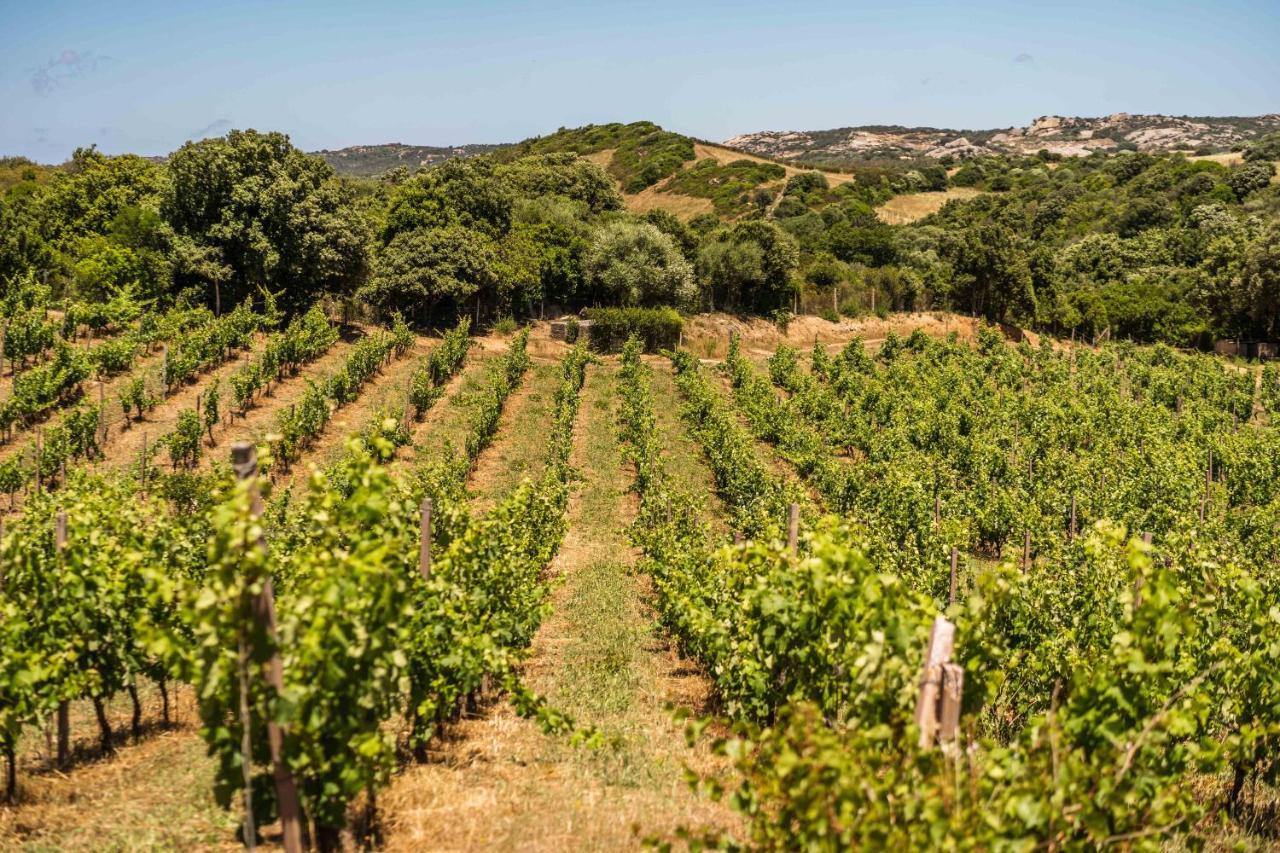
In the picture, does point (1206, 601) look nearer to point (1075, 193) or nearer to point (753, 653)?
point (753, 653)

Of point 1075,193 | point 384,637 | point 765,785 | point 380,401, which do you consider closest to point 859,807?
point 765,785

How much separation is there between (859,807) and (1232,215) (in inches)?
2948

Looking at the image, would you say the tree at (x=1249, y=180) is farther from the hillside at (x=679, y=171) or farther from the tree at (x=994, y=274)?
the tree at (x=994, y=274)

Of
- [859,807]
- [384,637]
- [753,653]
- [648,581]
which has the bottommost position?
[648,581]

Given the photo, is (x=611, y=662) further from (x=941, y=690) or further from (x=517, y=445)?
(x=517, y=445)

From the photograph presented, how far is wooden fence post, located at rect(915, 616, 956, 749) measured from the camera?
440cm

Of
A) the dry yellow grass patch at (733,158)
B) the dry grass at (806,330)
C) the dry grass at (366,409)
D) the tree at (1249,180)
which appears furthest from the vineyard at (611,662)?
the dry yellow grass patch at (733,158)

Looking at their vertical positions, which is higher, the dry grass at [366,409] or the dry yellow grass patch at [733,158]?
the dry yellow grass patch at [733,158]

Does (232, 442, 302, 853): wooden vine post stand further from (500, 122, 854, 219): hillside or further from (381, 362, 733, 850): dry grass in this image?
(500, 122, 854, 219): hillside

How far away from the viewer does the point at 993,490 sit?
64.4 ft

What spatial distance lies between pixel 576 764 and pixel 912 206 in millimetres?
87912

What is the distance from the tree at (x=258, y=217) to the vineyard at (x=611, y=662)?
44.0 feet

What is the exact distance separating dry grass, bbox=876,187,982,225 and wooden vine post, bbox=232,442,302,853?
8151 cm

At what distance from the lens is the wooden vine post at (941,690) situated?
4.36 metres
